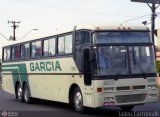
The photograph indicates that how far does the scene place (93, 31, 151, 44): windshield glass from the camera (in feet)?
50.3

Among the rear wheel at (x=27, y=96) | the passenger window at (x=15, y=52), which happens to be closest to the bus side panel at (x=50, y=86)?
the rear wheel at (x=27, y=96)

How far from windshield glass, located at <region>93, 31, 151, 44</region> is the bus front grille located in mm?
1859

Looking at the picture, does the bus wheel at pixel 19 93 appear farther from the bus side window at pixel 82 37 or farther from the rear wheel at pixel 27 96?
the bus side window at pixel 82 37

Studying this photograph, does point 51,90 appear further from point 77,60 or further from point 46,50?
point 77,60

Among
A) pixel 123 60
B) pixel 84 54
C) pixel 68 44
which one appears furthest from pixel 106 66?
pixel 68 44

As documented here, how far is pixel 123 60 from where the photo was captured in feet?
49.9

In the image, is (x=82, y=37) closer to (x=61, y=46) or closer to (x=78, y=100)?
(x=61, y=46)

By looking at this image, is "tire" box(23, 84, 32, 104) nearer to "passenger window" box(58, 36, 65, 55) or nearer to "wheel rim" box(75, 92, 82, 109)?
"passenger window" box(58, 36, 65, 55)

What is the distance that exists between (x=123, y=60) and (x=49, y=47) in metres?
4.73

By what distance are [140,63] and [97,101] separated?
1974 millimetres

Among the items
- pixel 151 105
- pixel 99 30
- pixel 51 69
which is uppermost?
pixel 99 30

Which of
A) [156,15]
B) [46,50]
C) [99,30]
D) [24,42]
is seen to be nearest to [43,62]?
[46,50]

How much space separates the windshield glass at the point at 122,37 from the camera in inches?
604

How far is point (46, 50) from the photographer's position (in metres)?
19.4
